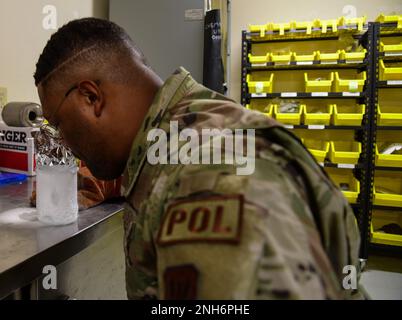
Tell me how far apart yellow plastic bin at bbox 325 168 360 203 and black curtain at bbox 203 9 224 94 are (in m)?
1.48

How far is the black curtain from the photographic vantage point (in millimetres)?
2281

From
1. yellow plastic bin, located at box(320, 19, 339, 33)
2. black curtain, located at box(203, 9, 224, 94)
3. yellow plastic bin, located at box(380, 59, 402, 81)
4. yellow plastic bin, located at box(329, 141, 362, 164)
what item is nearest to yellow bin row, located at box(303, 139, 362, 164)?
yellow plastic bin, located at box(329, 141, 362, 164)

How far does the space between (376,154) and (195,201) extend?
10.2 feet

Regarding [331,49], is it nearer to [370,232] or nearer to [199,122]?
[370,232]

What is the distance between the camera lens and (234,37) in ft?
12.5

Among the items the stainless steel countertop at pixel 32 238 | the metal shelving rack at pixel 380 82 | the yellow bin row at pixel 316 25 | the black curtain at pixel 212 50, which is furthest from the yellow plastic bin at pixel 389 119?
the stainless steel countertop at pixel 32 238

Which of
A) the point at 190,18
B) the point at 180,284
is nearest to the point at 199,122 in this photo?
the point at 180,284

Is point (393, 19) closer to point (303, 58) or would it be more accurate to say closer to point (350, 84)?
point (350, 84)

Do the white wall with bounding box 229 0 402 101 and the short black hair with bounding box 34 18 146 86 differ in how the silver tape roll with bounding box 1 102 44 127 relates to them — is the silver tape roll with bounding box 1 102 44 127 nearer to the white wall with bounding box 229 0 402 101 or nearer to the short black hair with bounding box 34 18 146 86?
the short black hair with bounding box 34 18 146 86

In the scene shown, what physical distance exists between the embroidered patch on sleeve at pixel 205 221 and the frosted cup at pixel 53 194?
23.9 inches

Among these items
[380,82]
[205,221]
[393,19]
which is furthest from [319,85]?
[205,221]

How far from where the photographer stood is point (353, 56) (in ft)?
9.89

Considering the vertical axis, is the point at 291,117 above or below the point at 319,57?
below

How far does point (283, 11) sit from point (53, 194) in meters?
3.47
